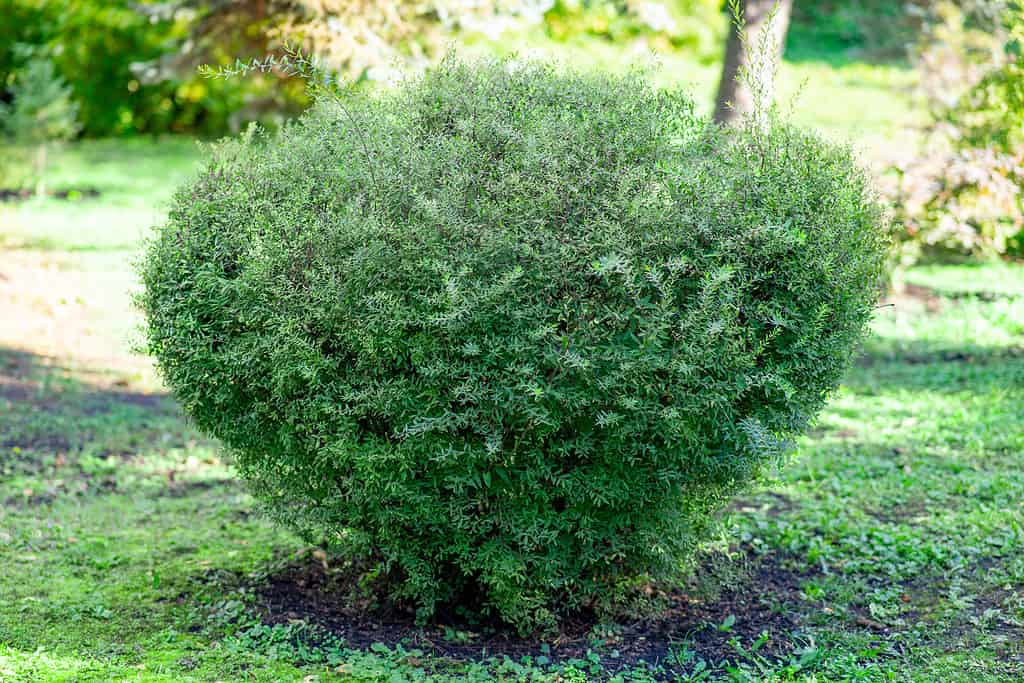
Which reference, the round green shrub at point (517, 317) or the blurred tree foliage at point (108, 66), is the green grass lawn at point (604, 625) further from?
the blurred tree foliage at point (108, 66)

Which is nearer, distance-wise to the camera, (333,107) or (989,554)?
(333,107)

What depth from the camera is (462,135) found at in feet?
13.1

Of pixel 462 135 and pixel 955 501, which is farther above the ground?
pixel 462 135

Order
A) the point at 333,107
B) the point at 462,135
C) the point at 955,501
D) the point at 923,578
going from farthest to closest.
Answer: the point at 955,501 → the point at 923,578 → the point at 333,107 → the point at 462,135

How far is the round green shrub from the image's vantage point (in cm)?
363

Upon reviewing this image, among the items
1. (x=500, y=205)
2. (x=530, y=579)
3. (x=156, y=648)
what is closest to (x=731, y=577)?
(x=530, y=579)

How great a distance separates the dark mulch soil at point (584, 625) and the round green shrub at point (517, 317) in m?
0.14

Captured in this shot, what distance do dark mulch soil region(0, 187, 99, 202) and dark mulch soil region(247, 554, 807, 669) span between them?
10.1 m

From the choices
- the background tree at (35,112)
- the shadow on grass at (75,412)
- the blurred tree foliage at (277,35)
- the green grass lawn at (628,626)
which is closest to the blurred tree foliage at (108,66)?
the blurred tree foliage at (277,35)

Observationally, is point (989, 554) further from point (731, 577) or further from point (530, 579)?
point (530, 579)

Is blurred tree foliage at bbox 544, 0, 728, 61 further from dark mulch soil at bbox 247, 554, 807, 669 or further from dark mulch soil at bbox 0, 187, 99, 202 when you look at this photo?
dark mulch soil at bbox 247, 554, 807, 669

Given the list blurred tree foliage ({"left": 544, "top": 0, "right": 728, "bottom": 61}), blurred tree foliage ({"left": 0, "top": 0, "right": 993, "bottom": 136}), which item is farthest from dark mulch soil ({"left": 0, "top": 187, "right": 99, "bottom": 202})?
blurred tree foliage ({"left": 544, "top": 0, "right": 728, "bottom": 61})

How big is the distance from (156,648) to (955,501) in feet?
12.6

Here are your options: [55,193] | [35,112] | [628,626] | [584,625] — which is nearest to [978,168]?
[628,626]
